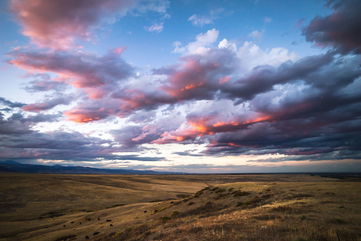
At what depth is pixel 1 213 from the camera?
201 feet

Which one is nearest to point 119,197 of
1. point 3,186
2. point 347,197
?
point 3,186

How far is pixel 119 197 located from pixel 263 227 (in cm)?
8226

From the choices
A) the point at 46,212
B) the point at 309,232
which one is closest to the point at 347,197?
the point at 309,232

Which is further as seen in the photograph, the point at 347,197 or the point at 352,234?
the point at 347,197

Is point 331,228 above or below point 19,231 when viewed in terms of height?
above

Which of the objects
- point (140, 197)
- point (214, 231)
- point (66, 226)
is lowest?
point (140, 197)

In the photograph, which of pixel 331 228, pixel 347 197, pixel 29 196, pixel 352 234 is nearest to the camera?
pixel 352 234

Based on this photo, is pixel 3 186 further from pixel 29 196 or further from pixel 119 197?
pixel 119 197

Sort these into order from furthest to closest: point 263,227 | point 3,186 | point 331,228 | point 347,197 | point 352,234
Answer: point 3,186
point 347,197
point 263,227
point 331,228
point 352,234

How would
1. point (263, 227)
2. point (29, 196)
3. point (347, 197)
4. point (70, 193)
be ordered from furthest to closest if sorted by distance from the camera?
point (70, 193) < point (29, 196) < point (347, 197) < point (263, 227)

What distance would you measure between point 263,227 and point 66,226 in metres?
40.8

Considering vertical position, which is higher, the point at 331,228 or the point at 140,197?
the point at 331,228

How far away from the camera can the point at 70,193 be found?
3519 inches

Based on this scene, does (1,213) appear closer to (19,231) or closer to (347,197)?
(19,231)
